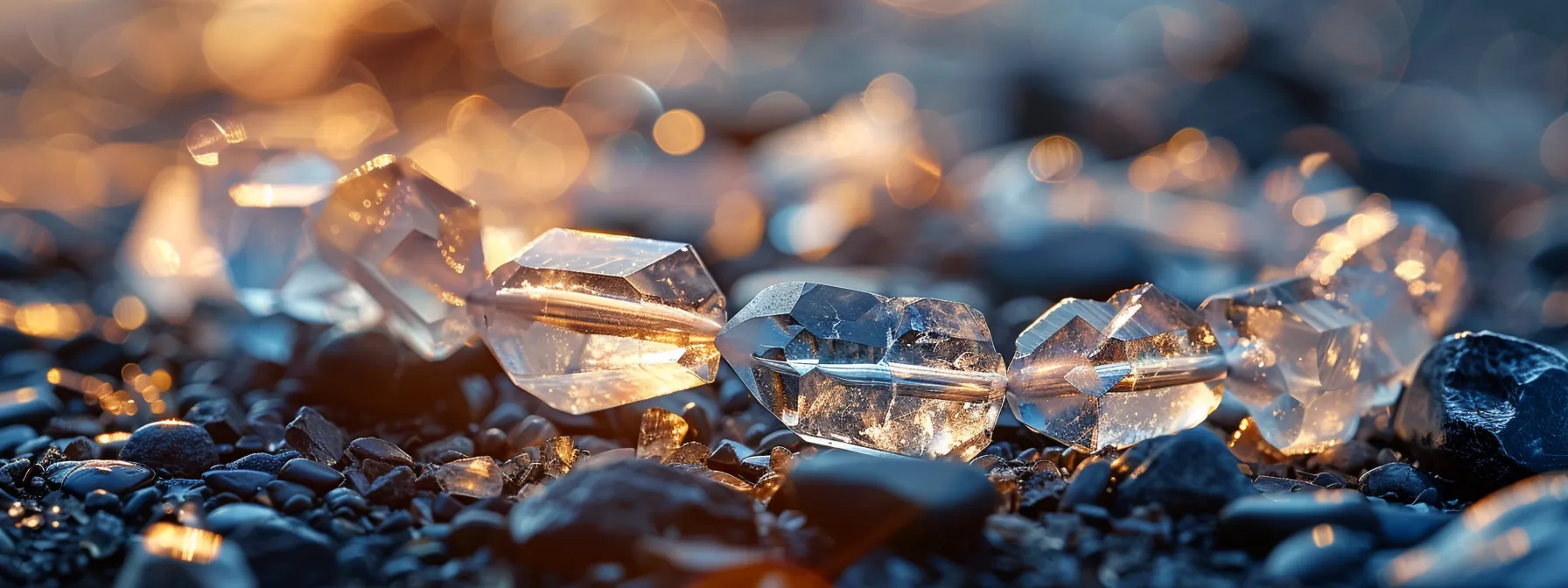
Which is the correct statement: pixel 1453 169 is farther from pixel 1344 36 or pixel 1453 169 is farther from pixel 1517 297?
pixel 1344 36

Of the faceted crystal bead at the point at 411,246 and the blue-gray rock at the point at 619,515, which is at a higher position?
the faceted crystal bead at the point at 411,246

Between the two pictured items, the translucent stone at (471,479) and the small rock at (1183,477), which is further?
the translucent stone at (471,479)

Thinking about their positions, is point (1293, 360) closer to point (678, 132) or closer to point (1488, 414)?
point (1488, 414)

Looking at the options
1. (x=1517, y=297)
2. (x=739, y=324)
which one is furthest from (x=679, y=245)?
(x=1517, y=297)

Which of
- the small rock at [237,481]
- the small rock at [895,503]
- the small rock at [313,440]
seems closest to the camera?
the small rock at [895,503]

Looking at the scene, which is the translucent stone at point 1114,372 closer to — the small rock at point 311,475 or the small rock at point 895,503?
the small rock at point 895,503

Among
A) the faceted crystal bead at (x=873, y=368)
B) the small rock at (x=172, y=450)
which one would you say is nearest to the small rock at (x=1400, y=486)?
the faceted crystal bead at (x=873, y=368)
